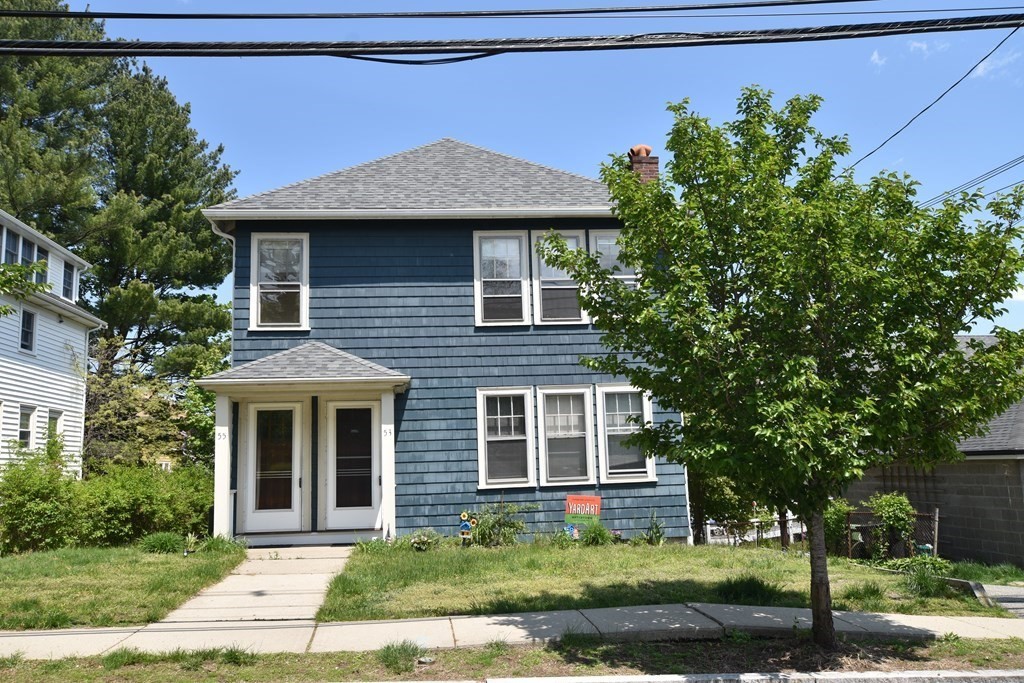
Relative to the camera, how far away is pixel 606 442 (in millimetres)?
13750

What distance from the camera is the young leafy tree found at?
20.8 ft

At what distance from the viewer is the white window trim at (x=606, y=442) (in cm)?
1362

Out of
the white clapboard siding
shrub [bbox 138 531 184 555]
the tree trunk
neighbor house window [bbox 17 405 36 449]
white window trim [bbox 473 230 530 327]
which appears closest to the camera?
the tree trunk

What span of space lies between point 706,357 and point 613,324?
3.63 ft

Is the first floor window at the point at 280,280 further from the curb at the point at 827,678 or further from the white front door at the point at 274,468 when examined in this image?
the curb at the point at 827,678

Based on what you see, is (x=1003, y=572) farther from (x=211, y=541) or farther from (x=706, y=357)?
(x=211, y=541)

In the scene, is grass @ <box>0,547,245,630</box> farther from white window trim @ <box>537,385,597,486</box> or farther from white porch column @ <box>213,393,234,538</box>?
white window trim @ <box>537,385,597,486</box>

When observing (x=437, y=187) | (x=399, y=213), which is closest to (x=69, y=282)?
(x=437, y=187)

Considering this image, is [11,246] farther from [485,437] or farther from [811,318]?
[811,318]

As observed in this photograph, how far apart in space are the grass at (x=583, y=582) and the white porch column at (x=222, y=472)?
2.36m

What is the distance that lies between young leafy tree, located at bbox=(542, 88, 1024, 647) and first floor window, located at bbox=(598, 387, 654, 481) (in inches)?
258

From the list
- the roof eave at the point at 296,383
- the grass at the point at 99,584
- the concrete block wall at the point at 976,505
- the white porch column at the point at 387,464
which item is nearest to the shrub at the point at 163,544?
the grass at the point at 99,584

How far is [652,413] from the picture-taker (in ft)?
45.4

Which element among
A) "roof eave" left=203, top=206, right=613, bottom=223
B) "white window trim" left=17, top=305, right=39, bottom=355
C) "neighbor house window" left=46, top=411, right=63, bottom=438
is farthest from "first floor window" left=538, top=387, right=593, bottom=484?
"neighbor house window" left=46, top=411, right=63, bottom=438
